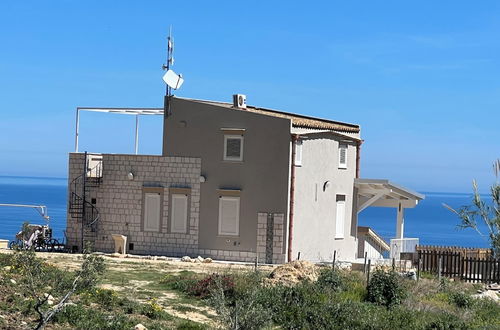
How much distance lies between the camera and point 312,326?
18766 millimetres

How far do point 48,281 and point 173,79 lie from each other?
576 inches

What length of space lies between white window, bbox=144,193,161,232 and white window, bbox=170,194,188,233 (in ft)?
1.74

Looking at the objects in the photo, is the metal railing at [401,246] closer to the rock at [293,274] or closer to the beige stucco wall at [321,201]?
the beige stucco wall at [321,201]

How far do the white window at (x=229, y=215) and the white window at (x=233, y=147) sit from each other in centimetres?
148

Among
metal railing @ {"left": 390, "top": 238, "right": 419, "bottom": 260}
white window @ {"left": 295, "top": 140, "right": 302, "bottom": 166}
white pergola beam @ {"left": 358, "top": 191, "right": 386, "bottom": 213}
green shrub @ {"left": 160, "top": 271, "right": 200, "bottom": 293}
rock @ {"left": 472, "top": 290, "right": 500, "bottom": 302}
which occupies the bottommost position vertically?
rock @ {"left": 472, "top": 290, "right": 500, "bottom": 302}

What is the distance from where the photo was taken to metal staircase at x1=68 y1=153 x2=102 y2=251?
34031 mm

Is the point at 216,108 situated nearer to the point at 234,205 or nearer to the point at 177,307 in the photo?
the point at 234,205

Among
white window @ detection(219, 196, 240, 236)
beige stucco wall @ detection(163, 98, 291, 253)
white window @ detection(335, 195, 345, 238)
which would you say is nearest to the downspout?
white window @ detection(335, 195, 345, 238)

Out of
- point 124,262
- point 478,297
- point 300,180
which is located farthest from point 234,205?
point 478,297

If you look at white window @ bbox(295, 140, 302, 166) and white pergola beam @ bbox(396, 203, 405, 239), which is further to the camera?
white pergola beam @ bbox(396, 203, 405, 239)

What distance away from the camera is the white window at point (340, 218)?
34.6 m

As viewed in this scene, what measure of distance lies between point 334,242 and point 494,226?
7691 millimetres

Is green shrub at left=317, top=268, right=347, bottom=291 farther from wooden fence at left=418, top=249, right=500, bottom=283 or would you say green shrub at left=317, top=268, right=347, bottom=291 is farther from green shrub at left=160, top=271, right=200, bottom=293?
wooden fence at left=418, top=249, right=500, bottom=283

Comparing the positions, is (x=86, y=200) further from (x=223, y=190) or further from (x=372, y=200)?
(x=372, y=200)
